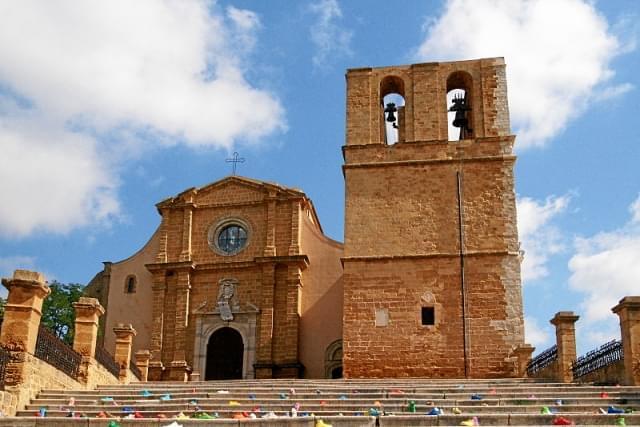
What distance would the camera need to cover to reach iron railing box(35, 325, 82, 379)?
13.2m

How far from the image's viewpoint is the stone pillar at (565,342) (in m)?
14.8

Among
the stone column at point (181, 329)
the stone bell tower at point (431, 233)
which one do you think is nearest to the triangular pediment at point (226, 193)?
the stone column at point (181, 329)

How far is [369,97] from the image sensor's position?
22156 millimetres

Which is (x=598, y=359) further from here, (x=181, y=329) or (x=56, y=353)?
(x=181, y=329)

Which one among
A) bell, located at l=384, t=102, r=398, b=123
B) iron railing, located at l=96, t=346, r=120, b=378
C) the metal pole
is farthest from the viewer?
bell, located at l=384, t=102, r=398, b=123

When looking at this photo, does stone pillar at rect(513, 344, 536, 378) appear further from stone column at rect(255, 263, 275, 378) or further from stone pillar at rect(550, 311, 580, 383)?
stone column at rect(255, 263, 275, 378)

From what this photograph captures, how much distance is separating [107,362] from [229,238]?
1011 centimetres

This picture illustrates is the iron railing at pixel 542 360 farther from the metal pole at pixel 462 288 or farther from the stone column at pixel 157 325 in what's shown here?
the stone column at pixel 157 325

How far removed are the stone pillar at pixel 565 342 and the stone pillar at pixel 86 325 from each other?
894cm

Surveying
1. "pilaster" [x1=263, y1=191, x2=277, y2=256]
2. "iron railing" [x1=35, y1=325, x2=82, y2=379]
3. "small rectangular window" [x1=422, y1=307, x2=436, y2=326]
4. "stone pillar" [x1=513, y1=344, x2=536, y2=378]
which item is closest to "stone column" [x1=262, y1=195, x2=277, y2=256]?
"pilaster" [x1=263, y1=191, x2=277, y2=256]

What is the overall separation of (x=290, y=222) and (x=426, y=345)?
25.0ft

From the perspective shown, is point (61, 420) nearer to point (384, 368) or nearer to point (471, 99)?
point (384, 368)

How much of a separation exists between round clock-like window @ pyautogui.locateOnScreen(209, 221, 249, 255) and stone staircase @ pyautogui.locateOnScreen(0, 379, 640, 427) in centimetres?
1154

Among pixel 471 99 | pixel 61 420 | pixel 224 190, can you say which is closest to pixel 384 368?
pixel 471 99
